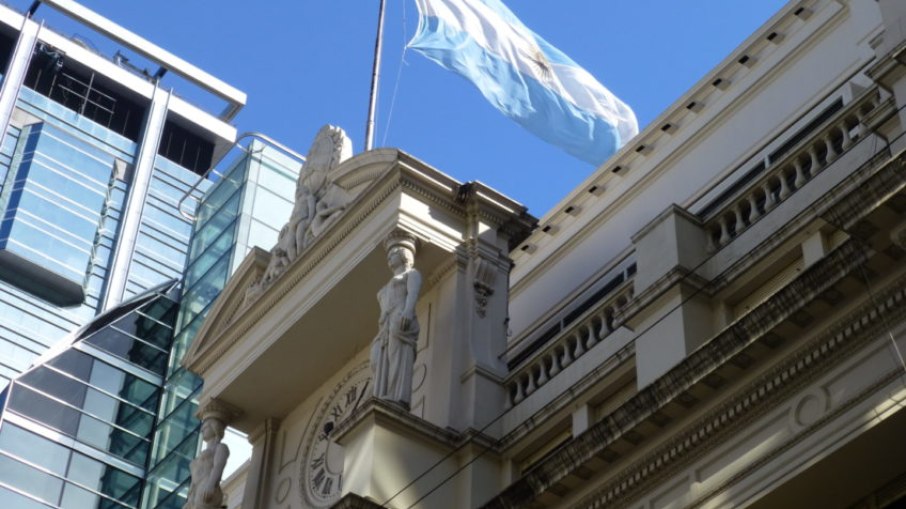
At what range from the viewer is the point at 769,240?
15.7 metres

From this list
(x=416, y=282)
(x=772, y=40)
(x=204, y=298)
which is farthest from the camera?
(x=204, y=298)

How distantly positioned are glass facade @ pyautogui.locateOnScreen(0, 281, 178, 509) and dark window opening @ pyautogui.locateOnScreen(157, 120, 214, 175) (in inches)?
1474

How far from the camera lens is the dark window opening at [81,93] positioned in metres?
82.6

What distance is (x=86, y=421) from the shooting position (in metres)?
44.8

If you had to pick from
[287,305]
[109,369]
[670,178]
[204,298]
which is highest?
[204,298]

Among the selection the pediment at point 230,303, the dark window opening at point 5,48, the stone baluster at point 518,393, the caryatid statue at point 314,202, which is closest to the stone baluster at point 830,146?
the stone baluster at point 518,393

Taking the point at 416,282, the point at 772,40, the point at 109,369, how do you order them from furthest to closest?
the point at 109,369, the point at 772,40, the point at 416,282

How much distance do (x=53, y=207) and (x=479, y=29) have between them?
44804 millimetres

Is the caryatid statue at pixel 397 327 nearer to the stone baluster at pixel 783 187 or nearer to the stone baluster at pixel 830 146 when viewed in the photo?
the stone baluster at pixel 783 187

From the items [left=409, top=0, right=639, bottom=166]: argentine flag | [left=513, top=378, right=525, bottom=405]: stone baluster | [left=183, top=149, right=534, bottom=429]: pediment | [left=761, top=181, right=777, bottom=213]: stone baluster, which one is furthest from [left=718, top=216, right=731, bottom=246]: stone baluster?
[left=409, top=0, right=639, bottom=166]: argentine flag

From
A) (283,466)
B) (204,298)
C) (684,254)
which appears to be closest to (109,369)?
(204,298)

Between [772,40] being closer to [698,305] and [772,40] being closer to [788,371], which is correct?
[698,305]

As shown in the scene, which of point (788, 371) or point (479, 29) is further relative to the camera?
point (479, 29)

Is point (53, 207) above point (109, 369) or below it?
above
